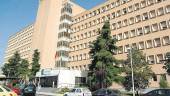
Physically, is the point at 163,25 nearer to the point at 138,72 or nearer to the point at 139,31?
the point at 139,31

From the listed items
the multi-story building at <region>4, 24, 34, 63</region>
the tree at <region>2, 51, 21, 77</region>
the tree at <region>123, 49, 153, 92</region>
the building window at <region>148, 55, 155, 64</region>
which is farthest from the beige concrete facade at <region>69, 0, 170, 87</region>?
the multi-story building at <region>4, 24, 34, 63</region>

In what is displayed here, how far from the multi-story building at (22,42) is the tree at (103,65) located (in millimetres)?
74515

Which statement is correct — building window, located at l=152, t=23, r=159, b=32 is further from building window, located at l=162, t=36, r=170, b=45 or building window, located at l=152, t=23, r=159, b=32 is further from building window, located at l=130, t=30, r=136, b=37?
building window, located at l=130, t=30, r=136, b=37

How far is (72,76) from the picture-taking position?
5406 cm

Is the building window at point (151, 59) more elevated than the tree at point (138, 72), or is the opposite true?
the building window at point (151, 59)

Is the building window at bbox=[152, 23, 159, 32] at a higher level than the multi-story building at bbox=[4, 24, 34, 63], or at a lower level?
lower

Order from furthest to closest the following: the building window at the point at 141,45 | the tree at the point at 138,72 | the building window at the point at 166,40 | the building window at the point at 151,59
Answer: the building window at the point at 141,45 → the building window at the point at 151,59 → the building window at the point at 166,40 → the tree at the point at 138,72

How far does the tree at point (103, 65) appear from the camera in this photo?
3756 centimetres

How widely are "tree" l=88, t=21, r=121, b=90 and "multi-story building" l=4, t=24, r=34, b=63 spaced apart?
74.5 m

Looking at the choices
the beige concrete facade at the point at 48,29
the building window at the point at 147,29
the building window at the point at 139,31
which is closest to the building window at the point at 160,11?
the building window at the point at 147,29

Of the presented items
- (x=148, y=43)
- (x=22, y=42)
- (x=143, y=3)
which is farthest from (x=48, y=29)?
(x=22, y=42)

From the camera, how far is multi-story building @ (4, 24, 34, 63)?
116 m

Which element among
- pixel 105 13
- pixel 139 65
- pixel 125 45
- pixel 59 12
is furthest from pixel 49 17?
pixel 139 65

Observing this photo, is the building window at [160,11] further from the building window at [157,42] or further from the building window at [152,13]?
the building window at [157,42]
